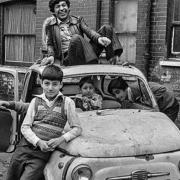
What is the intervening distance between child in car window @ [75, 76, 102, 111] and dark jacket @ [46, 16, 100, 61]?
101cm

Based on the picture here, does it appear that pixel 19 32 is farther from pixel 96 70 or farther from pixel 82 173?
pixel 82 173

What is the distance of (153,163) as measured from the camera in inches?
161

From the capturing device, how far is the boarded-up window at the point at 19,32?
1321 centimetres

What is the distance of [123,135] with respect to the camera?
14.0 feet

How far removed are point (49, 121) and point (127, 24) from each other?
6216mm

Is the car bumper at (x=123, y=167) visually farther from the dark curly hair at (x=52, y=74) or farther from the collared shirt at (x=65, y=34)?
the collared shirt at (x=65, y=34)

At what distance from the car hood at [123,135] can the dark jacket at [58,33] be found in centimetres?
155

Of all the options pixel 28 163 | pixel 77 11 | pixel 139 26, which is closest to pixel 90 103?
pixel 28 163

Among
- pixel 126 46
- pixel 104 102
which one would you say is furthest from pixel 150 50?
pixel 104 102

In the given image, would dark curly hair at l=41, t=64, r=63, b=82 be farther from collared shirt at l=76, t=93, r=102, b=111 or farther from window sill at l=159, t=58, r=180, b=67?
window sill at l=159, t=58, r=180, b=67

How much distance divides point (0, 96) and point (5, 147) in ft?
5.83

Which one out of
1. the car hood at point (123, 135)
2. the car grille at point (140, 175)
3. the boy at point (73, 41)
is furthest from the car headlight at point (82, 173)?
the boy at point (73, 41)

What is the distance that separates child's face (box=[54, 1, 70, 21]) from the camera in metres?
6.36

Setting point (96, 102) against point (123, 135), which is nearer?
point (123, 135)
